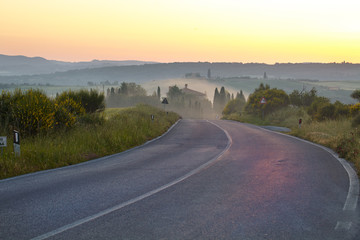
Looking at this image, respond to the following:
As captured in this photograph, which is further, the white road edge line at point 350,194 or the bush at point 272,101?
the bush at point 272,101

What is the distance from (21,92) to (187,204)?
12148mm

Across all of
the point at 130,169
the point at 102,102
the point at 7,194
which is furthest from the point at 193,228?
the point at 102,102

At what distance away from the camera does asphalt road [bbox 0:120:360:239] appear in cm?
455

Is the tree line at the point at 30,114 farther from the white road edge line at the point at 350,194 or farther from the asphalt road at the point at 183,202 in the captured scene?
the white road edge line at the point at 350,194

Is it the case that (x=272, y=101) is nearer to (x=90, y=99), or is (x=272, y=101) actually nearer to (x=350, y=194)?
(x=90, y=99)

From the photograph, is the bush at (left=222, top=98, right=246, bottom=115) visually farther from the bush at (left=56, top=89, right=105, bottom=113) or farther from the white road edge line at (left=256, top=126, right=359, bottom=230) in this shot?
the white road edge line at (left=256, top=126, right=359, bottom=230)

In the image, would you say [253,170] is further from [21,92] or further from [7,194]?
[21,92]

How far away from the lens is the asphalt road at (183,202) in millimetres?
4551

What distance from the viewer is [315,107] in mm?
34656

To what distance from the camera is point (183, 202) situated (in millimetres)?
5898

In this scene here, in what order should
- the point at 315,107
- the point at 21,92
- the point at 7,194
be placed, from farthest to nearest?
the point at 315,107 → the point at 21,92 → the point at 7,194

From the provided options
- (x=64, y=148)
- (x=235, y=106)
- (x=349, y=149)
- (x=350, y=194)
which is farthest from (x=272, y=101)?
(x=350, y=194)

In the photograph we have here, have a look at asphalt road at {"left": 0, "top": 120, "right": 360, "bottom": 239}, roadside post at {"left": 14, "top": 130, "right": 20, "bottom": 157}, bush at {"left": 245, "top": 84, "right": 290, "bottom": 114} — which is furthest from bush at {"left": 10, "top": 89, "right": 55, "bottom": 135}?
bush at {"left": 245, "top": 84, "right": 290, "bottom": 114}

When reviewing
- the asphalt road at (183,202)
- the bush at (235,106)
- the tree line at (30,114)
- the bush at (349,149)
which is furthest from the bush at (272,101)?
the asphalt road at (183,202)
